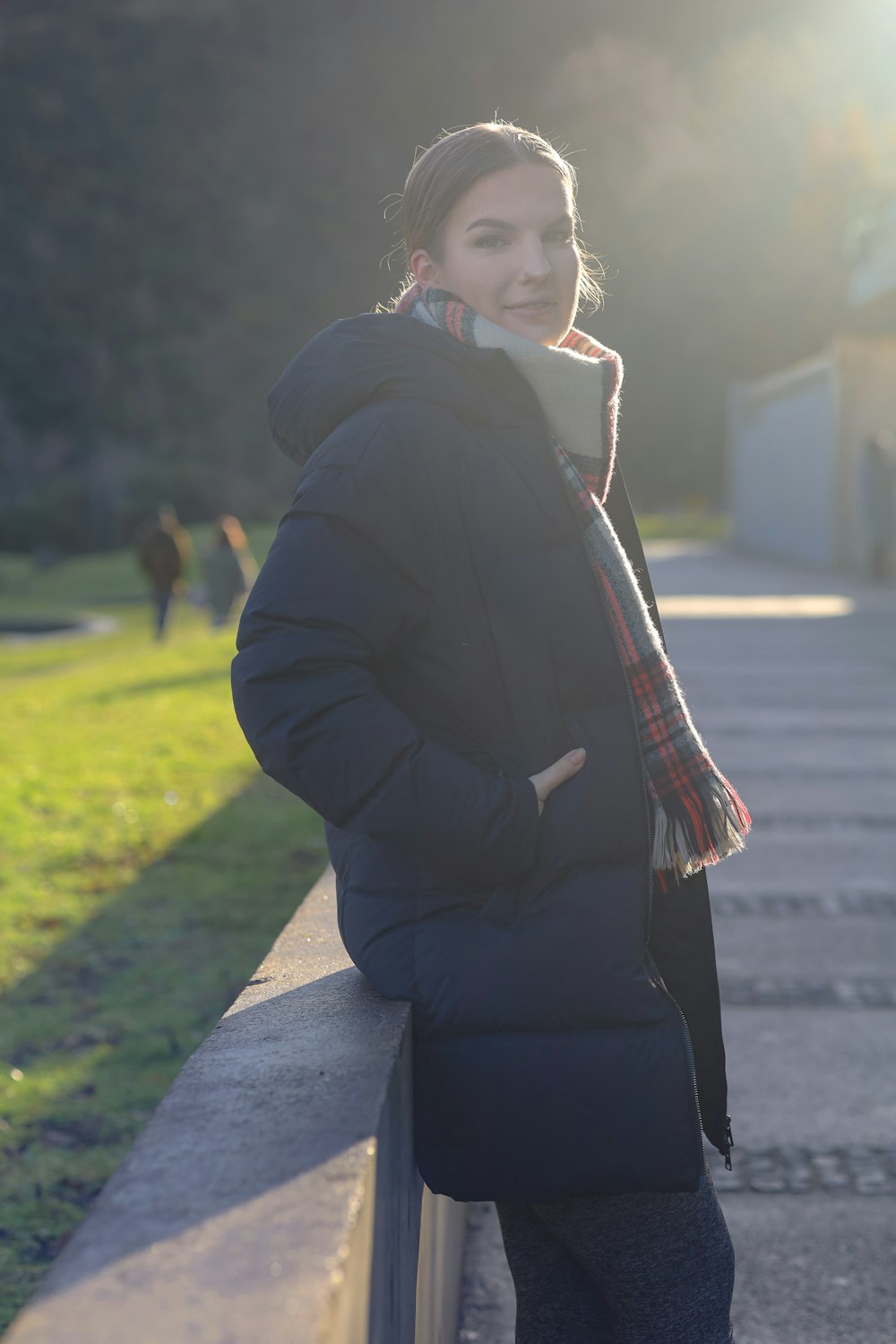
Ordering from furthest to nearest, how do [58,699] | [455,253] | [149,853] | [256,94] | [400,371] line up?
[256,94]
[58,699]
[149,853]
[455,253]
[400,371]

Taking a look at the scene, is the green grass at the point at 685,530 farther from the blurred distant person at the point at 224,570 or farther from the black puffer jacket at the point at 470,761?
the black puffer jacket at the point at 470,761

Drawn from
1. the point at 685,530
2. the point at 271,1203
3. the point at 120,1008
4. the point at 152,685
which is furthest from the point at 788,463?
the point at 271,1203

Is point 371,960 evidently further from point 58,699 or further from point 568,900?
point 58,699

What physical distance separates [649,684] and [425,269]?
2.08 ft

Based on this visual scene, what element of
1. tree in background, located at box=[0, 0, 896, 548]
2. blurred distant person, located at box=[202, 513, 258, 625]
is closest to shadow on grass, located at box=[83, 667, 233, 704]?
blurred distant person, located at box=[202, 513, 258, 625]

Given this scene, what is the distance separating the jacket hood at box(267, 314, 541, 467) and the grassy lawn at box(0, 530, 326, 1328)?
2065 mm

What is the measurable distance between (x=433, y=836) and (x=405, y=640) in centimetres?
23

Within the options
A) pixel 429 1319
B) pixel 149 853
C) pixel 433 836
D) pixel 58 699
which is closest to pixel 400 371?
pixel 433 836

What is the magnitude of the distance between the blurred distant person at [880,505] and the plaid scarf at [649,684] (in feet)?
56.1

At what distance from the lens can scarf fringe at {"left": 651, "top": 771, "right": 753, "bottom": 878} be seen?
5.48 feet

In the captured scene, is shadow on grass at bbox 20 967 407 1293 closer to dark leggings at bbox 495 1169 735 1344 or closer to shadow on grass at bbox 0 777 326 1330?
dark leggings at bbox 495 1169 735 1344

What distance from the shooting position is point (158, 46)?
92.6 meters

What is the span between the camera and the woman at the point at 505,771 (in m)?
1.51

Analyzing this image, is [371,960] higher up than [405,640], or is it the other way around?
[405,640]
